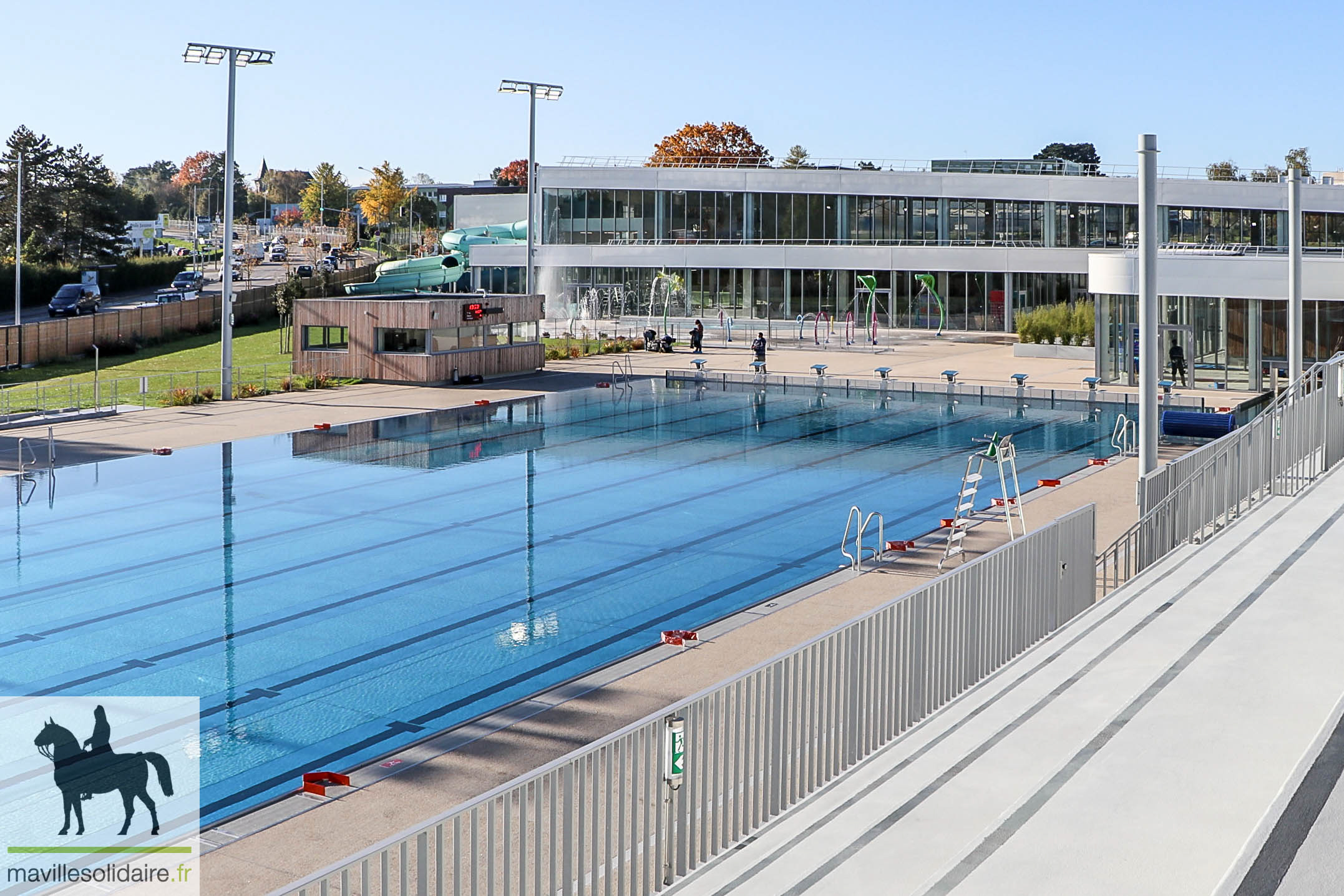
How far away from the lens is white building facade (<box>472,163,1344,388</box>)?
56.4 m

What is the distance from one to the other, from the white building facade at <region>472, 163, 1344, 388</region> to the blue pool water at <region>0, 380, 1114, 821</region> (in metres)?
28.3

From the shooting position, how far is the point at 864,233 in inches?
2362

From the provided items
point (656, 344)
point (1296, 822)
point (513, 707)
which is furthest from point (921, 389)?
point (1296, 822)

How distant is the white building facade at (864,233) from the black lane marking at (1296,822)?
4619cm

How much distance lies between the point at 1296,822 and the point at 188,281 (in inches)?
3068

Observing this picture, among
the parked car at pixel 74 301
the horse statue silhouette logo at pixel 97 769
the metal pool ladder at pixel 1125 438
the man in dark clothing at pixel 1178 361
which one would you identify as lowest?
the horse statue silhouette logo at pixel 97 769

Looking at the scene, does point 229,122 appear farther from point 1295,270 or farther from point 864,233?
point 864,233

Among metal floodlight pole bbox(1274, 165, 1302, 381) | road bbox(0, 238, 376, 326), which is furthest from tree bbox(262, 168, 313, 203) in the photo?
metal floodlight pole bbox(1274, 165, 1302, 381)

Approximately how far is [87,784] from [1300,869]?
26.4ft

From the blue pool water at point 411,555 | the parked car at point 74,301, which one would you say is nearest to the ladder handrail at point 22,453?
the blue pool water at point 411,555

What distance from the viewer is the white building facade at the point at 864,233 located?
56.4 metres

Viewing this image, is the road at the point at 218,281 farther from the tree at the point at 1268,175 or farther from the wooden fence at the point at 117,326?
the tree at the point at 1268,175

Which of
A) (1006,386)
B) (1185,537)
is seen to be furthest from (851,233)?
(1185,537)

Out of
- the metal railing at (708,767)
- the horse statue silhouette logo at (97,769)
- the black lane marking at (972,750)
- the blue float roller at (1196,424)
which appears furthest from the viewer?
the blue float roller at (1196,424)
